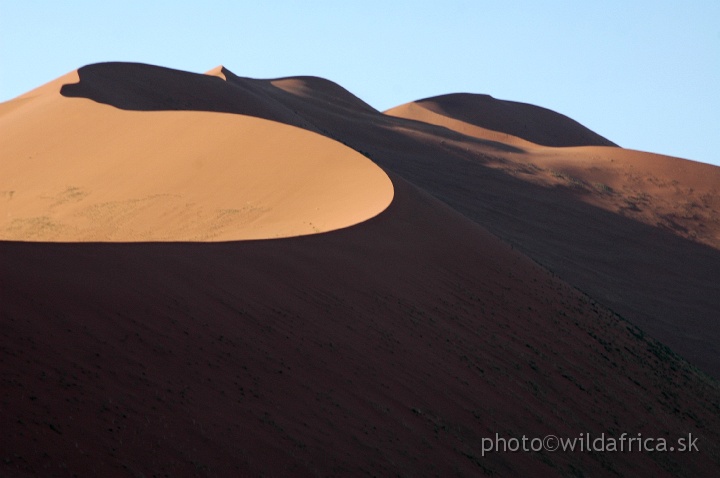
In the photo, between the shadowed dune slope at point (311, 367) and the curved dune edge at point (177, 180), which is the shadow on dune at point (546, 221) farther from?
the shadowed dune slope at point (311, 367)

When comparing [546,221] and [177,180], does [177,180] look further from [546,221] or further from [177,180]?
[546,221]

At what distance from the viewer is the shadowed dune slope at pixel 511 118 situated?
6444 cm

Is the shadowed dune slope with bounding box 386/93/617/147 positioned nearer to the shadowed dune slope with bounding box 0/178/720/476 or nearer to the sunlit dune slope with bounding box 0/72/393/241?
the sunlit dune slope with bounding box 0/72/393/241

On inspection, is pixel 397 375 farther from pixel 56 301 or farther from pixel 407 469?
pixel 56 301

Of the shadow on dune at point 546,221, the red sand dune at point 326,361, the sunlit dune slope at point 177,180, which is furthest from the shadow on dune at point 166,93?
the red sand dune at point 326,361

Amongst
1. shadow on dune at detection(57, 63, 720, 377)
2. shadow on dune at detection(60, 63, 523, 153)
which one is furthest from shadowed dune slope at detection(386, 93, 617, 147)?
shadow on dune at detection(60, 63, 523, 153)

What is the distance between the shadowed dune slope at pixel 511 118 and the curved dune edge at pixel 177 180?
3797cm

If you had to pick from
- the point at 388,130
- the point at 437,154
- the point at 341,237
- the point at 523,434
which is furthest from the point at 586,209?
the point at 523,434

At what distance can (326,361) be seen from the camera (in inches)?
426

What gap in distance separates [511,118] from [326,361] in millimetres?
57279

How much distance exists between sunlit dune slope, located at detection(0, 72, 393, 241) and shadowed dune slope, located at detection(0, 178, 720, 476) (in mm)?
3021

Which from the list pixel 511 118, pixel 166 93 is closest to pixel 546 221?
pixel 166 93

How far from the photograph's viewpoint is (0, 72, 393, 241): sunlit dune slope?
19.9 meters

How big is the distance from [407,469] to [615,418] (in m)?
5.53
